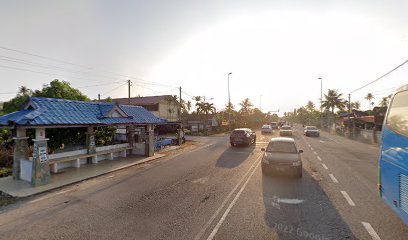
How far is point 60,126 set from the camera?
1191 centimetres

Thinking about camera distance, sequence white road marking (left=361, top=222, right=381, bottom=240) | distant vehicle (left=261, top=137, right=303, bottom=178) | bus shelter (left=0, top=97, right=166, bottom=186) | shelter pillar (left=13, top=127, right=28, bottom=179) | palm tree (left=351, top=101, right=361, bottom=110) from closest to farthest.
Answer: white road marking (left=361, top=222, right=381, bottom=240), distant vehicle (left=261, top=137, right=303, bottom=178), bus shelter (left=0, top=97, right=166, bottom=186), shelter pillar (left=13, top=127, right=28, bottom=179), palm tree (left=351, top=101, right=361, bottom=110)

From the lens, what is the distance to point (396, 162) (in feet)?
16.4

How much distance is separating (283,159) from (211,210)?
4872mm

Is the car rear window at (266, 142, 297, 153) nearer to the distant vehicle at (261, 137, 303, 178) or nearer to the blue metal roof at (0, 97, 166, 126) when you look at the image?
the distant vehicle at (261, 137, 303, 178)

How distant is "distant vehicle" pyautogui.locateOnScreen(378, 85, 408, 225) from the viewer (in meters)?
4.71

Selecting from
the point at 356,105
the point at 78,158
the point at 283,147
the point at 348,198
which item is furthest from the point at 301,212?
the point at 356,105

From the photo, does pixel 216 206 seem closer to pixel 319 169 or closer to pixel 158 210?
pixel 158 210

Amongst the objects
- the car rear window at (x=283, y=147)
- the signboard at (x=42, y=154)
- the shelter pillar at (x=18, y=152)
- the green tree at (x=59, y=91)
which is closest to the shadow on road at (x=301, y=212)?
the car rear window at (x=283, y=147)

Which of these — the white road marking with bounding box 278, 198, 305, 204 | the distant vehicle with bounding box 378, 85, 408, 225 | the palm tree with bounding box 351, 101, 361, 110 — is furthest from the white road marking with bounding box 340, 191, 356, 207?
the palm tree with bounding box 351, 101, 361, 110

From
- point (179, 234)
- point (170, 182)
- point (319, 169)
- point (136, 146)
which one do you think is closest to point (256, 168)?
point (319, 169)

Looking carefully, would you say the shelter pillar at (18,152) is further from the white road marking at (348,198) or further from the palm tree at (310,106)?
the palm tree at (310,106)

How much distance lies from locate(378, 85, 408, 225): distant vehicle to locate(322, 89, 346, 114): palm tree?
7372 centimetres

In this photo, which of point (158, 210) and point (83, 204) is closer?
point (158, 210)

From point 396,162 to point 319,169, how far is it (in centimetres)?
806
